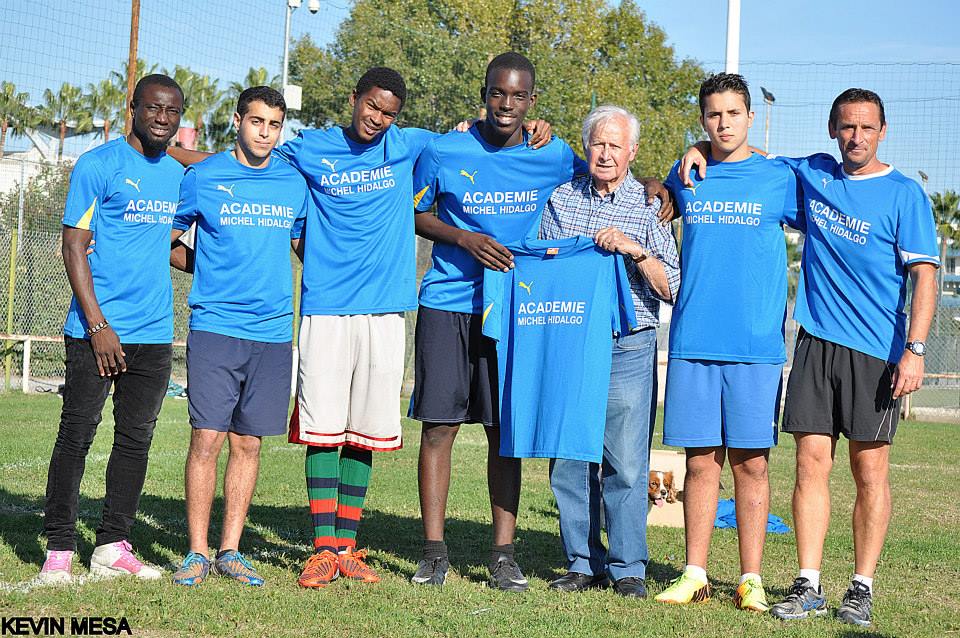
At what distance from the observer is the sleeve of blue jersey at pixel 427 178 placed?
5496 mm

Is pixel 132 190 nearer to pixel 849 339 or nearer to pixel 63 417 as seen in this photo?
pixel 63 417

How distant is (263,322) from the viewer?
5398 millimetres

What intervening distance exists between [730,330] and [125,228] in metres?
2.98

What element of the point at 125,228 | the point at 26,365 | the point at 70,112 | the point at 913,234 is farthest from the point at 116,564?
the point at 70,112

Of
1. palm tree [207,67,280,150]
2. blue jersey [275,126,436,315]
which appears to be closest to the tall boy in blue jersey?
blue jersey [275,126,436,315]

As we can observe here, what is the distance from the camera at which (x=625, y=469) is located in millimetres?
5367

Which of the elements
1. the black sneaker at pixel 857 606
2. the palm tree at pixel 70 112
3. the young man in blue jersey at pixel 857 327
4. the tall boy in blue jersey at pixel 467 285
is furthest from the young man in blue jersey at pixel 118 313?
the palm tree at pixel 70 112

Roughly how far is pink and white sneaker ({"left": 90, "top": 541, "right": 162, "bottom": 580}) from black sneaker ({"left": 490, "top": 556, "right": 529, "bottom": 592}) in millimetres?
1677

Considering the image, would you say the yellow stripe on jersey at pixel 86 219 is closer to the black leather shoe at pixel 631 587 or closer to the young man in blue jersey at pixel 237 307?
the young man in blue jersey at pixel 237 307

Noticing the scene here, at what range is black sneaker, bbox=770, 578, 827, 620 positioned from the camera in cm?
500

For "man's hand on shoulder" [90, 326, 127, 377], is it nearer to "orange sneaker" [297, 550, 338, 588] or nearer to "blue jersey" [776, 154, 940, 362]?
"orange sneaker" [297, 550, 338, 588]

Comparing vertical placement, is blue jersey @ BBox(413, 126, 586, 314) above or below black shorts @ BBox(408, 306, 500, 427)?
above

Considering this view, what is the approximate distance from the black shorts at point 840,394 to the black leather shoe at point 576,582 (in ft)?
4.13

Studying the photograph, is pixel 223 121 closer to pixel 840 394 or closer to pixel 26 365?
pixel 26 365
